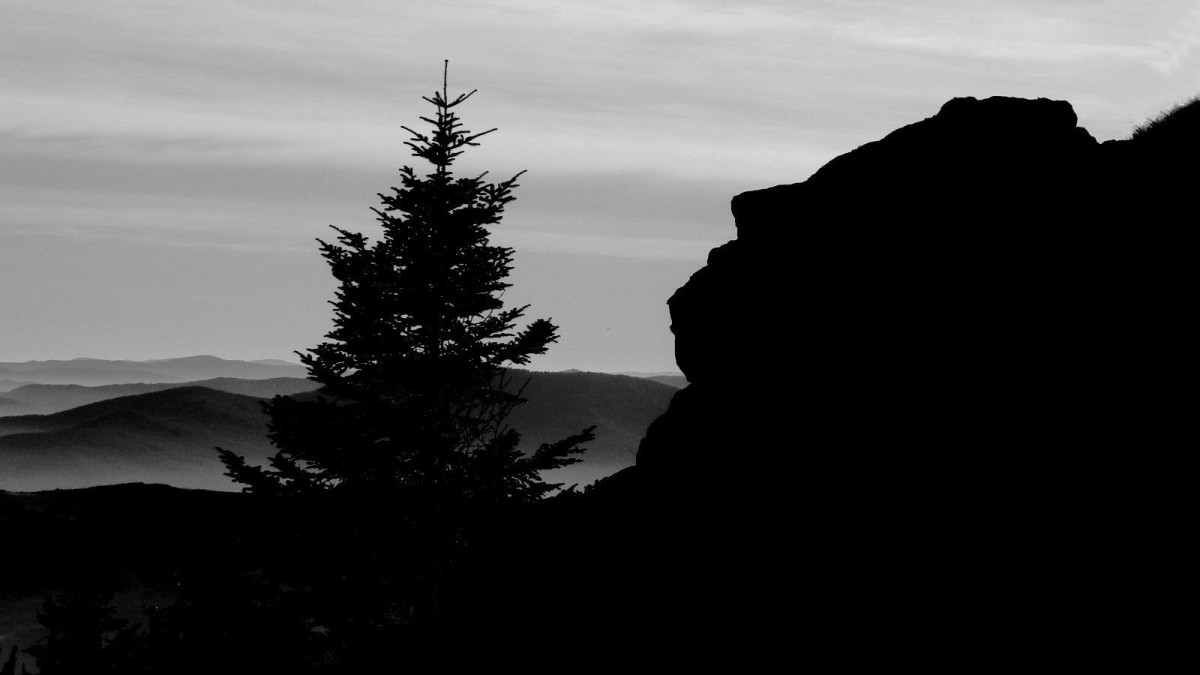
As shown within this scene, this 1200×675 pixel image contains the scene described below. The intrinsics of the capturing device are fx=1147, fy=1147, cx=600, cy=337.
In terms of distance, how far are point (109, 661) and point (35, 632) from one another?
31.8m

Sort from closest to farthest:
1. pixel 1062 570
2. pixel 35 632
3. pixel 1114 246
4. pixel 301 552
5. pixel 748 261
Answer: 1. pixel 1062 570
2. pixel 1114 246
3. pixel 748 261
4. pixel 301 552
5. pixel 35 632

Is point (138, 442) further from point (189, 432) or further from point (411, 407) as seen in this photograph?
point (411, 407)

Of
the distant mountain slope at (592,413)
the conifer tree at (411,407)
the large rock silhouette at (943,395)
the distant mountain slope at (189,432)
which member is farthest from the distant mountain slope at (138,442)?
the large rock silhouette at (943,395)

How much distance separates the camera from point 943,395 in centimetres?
1077

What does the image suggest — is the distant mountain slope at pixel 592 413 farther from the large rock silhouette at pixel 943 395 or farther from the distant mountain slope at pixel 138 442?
the large rock silhouette at pixel 943 395

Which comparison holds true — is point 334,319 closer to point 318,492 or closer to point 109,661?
point 318,492

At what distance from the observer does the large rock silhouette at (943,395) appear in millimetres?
9609

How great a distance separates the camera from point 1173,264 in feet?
34.9

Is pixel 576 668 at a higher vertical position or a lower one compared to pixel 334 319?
lower

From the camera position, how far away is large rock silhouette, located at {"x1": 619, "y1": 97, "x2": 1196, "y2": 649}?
9609 millimetres

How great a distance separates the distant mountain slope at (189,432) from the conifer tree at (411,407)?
290 feet

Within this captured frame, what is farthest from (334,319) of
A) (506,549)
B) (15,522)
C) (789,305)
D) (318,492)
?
(15,522)

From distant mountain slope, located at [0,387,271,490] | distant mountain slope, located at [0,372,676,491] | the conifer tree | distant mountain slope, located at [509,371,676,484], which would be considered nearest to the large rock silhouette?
the conifer tree

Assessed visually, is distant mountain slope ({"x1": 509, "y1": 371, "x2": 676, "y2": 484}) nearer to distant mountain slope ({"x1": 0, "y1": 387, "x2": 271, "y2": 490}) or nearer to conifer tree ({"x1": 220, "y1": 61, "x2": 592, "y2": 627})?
distant mountain slope ({"x1": 0, "y1": 387, "x2": 271, "y2": 490})
